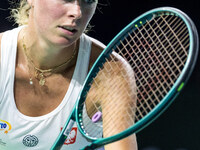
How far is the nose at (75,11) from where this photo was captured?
1197 millimetres

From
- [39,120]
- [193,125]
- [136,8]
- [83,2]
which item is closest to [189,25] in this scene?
[83,2]

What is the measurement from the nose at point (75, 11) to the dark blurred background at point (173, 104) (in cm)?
102

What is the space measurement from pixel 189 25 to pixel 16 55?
2.27 feet

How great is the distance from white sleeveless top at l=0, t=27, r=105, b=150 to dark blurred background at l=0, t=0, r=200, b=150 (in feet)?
2.69

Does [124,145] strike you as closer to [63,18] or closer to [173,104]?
[63,18]

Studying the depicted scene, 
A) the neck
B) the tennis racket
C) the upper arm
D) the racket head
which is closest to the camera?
the racket head

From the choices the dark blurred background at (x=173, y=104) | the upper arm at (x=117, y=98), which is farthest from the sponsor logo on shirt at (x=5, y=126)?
the dark blurred background at (x=173, y=104)

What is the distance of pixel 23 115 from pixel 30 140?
10cm

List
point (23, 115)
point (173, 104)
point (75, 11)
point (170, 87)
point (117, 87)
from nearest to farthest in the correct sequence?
1. point (170, 87)
2. point (75, 11)
3. point (117, 87)
4. point (23, 115)
5. point (173, 104)

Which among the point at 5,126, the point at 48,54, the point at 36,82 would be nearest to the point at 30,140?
the point at 5,126

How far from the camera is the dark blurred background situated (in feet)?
7.40

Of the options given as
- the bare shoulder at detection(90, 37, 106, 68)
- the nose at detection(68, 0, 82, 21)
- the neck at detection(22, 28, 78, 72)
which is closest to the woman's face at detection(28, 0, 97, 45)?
the nose at detection(68, 0, 82, 21)

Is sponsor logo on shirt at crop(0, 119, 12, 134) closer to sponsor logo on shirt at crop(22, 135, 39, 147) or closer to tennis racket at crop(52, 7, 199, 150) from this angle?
sponsor logo on shirt at crop(22, 135, 39, 147)

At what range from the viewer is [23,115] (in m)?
1.43
